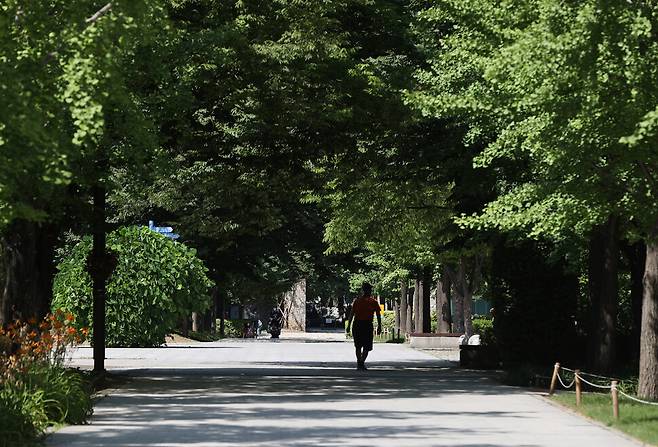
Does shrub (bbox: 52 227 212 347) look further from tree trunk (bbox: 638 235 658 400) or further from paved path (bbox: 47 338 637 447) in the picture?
tree trunk (bbox: 638 235 658 400)

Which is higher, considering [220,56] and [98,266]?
[220,56]

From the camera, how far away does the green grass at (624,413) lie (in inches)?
714

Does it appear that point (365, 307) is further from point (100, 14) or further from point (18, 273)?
point (100, 14)

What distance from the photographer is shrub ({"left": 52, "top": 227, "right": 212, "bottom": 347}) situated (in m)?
54.2

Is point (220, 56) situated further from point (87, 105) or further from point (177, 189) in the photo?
point (177, 189)

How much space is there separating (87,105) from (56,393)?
4.65m

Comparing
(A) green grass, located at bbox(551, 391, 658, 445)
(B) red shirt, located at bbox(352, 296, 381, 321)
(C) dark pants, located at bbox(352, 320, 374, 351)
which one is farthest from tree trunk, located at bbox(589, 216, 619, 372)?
(C) dark pants, located at bbox(352, 320, 374, 351)

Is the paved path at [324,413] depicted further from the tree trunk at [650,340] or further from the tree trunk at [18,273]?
the tree trunk at [18,273]

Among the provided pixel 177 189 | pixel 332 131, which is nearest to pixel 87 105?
pixel 332 131

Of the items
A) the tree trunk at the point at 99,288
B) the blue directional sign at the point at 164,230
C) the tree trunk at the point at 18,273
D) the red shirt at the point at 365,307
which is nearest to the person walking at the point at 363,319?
the red shirt at the point at 365,307

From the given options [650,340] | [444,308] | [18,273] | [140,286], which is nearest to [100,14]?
[18,273]

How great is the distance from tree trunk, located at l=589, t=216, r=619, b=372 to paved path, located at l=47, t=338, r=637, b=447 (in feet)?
7.78

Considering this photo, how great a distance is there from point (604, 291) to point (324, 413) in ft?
35.8

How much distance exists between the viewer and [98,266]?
102 ft
